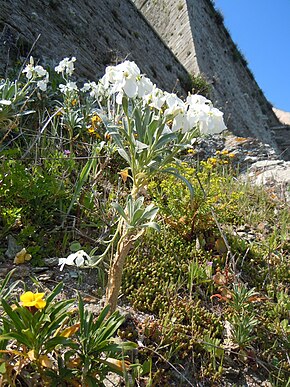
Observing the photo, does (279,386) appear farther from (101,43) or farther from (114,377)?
(101,43)

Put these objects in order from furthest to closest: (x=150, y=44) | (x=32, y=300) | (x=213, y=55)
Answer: (x=213, y=55) < (x=150, y=44) < (x=32, y=300)

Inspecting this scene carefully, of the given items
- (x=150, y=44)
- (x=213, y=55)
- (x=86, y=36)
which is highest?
(x=213, y=55)

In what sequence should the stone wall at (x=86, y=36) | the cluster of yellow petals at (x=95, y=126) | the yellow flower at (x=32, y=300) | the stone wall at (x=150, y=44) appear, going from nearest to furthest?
the yellow flower at (x=32, y=300)
the cluster of yellow petals at (x=95, y=126)
the stone wall at (x=86, y=36)
the stone wall at (x=150, y=44)

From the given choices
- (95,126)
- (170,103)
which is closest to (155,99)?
(170,103)

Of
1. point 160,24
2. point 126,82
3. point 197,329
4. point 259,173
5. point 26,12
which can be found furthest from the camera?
point 160,24

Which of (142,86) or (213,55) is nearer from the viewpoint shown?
(142,86)

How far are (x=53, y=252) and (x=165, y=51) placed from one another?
8141 mm

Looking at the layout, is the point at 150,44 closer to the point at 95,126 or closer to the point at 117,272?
the point at 95,126

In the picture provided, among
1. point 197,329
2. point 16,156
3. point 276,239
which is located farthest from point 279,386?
point 16,156

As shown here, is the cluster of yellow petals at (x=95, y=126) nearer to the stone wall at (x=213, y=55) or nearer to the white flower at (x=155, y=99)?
the white flower at (x=155, y=99)

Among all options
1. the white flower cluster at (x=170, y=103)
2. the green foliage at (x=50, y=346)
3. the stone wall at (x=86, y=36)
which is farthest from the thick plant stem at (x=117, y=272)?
the stone wall at (x=86, y=36)

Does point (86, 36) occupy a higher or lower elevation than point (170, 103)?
higher

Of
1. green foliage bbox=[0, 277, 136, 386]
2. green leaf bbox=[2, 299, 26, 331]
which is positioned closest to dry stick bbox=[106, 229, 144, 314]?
green foliage bbox=[0, 277, 136, 386]

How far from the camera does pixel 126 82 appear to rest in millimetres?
1411
